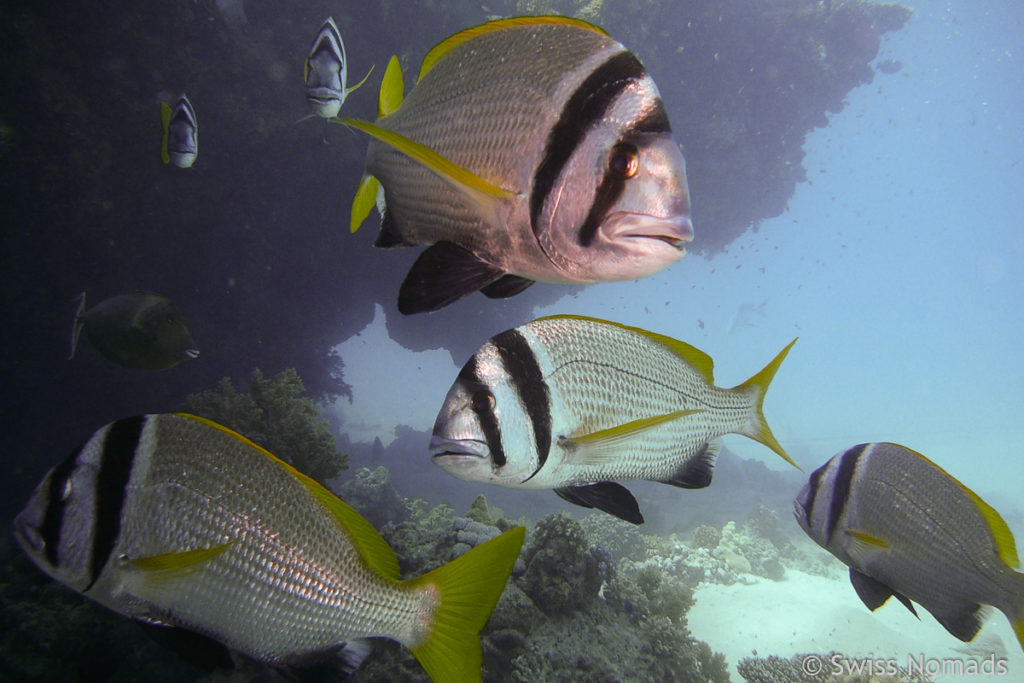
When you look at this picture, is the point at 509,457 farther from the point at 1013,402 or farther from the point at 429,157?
the point at 1013,402

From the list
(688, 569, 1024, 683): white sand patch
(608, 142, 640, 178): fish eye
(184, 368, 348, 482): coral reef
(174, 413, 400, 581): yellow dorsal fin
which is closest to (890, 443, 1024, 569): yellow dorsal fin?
(608, 142, 640, 178): fish eye

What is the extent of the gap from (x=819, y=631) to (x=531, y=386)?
12.3 meters

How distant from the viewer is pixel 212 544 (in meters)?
1.55

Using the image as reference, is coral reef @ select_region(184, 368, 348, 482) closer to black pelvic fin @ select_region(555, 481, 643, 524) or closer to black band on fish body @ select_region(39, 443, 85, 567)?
black band on fish body @ select_region(39, 443, 85, 567)

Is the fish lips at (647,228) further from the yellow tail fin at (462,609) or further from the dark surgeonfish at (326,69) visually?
the dark surgeonfish at (326,69)

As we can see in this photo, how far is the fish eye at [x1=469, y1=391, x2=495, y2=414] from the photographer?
1.48 metres

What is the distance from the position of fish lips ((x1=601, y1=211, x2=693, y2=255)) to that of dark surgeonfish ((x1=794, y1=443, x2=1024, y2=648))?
248cm

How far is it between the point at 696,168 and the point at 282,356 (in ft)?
53.3

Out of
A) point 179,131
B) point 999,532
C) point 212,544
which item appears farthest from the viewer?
point 179,131

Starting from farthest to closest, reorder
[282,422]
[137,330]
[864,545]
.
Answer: [282,422], [137,330], [864,545]

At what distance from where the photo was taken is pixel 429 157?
32.0 inches

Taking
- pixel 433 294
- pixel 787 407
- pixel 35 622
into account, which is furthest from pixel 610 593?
pixel 787 407

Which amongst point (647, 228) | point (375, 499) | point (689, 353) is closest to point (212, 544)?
point (647, 228)

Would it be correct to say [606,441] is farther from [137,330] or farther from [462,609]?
[137,330]
